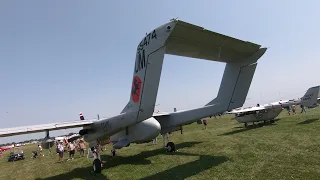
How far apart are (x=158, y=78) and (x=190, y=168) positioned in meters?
4.54

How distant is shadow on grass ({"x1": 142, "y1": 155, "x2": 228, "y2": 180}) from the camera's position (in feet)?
30.5

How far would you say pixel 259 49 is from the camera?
10805 millimetres

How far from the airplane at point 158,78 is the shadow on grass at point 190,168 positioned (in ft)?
6.10

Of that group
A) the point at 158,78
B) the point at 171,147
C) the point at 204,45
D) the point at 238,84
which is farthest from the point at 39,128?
the point at 238,84

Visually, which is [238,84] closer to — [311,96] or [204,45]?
[204,45]

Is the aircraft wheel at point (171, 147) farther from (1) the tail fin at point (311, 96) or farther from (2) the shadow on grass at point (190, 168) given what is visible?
(1) the tail fin at point (311, 96)

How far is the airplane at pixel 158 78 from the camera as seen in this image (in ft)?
28.5

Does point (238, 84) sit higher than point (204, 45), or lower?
lower

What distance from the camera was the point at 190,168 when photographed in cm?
1016

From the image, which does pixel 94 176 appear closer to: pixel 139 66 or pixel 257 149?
pixel 139 66

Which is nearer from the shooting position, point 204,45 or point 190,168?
point 204,45

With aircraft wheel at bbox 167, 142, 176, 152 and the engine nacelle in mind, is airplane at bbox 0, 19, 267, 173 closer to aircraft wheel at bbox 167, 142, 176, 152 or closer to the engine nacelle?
the engine nacelle

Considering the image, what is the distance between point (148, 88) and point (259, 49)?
600 cm

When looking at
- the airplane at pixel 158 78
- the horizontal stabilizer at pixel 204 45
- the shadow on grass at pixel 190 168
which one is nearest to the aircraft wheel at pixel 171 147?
the airplane at pixel 158 78
